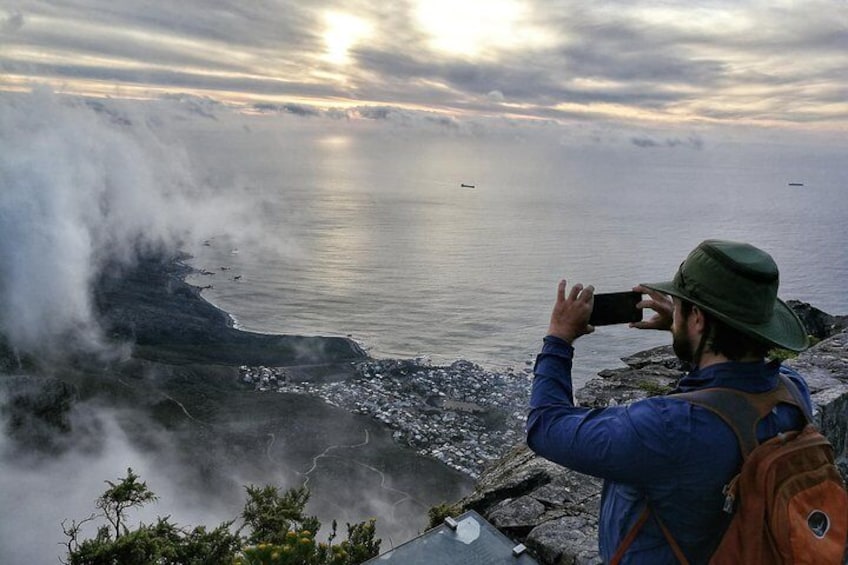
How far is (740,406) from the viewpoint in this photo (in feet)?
8.06

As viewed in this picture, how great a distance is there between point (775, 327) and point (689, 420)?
0.63 meters

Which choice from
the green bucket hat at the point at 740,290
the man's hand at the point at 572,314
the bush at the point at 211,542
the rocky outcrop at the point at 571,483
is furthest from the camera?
the bush at the point at 211,542

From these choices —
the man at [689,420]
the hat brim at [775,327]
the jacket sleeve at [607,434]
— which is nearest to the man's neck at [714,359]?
the man at [689,420]

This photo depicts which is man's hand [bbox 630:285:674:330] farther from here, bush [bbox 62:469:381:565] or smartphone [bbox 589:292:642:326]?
bush [bbox 62:469:381:565]

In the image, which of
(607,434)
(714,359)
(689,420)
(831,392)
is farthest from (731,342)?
(831,392)

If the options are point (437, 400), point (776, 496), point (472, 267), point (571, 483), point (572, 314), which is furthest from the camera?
point (472, 267)

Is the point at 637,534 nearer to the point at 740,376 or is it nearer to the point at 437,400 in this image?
the point at 740,376

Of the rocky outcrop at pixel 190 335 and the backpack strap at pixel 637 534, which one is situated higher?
the backpack strap at pixel 637 534

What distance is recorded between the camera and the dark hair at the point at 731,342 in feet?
8.59

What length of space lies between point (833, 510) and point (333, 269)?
96197 millimetres

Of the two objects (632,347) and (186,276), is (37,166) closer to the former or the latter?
(186,276)

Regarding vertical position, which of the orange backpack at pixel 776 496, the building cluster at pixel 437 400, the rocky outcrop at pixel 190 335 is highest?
the orange backpack at pixel 776 496

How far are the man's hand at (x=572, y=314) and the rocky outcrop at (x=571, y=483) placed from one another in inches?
93.6

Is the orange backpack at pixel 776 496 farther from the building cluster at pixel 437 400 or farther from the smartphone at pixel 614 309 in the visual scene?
the building cluster at pixel 437 400
